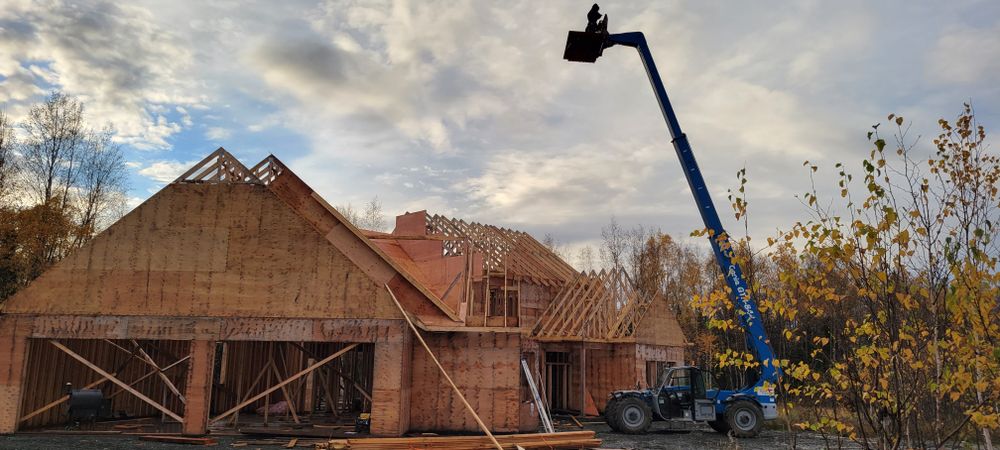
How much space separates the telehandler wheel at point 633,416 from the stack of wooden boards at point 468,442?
11.7 ft

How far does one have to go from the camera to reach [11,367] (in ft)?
52.3

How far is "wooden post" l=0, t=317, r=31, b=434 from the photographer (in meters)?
15.8

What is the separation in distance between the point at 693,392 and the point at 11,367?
59.0ft

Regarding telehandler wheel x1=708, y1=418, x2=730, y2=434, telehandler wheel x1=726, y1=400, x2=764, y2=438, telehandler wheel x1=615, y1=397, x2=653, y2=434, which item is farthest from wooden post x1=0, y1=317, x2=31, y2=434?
telehandler wheel x1=726, y1=400, x2=764, y2=438

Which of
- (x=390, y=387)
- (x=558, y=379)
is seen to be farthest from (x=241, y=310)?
(x=558, y=379)

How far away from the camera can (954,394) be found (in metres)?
5.08

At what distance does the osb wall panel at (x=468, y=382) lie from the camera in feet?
58.6

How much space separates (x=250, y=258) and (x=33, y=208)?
22.1 m

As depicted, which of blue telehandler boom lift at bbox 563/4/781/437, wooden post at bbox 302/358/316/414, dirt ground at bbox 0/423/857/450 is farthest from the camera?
wooden post at bbox 302/358/316/414

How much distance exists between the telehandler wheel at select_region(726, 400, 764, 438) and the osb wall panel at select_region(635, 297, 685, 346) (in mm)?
7502

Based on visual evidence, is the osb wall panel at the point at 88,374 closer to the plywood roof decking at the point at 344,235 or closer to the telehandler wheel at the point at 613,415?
the plywood roof decking at the point at 344,235

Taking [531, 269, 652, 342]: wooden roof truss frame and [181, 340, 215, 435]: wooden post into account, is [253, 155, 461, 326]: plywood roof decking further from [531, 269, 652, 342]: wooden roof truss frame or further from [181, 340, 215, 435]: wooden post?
[531, 269, 652, 342]: wooden roof truss frame

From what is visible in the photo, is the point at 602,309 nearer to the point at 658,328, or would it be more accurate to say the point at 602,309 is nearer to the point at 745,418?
the point at 658,328

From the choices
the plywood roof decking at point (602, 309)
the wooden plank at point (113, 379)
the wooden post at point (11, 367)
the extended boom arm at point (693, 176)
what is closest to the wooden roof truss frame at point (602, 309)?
the plywood roof decking at point (602, 309)
